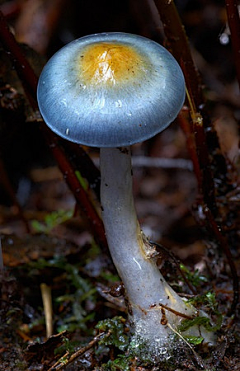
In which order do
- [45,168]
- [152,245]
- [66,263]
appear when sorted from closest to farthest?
[152,245] < [66,263] < [45,168]

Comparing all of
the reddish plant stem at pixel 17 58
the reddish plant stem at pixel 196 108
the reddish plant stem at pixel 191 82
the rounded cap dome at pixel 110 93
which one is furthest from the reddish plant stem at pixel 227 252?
the reddish plant stem at pixel 17 58

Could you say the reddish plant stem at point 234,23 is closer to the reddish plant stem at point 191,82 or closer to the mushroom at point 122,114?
the reddish plant stem at point 191,82

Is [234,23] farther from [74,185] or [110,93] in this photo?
[74,185]

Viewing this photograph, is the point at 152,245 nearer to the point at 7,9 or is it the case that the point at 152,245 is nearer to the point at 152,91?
the point at 152,91

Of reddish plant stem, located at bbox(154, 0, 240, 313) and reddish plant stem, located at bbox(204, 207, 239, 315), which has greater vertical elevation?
reddish plant stem, located at bbox(154, 0, 240, 313)

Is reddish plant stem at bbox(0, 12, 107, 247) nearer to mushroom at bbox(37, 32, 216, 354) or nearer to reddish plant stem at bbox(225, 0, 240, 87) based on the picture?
mushroom at bbox(37, 32, 216, 354)

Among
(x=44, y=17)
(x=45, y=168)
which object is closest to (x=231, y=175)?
(x=45, y=168)

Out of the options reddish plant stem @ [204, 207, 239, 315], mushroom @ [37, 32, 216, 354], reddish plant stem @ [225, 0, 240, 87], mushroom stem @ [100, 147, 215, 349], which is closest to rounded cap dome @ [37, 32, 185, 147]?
mushroom @ [37, 32, 216, 354]

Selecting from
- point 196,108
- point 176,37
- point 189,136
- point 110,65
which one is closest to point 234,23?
point 176,37
